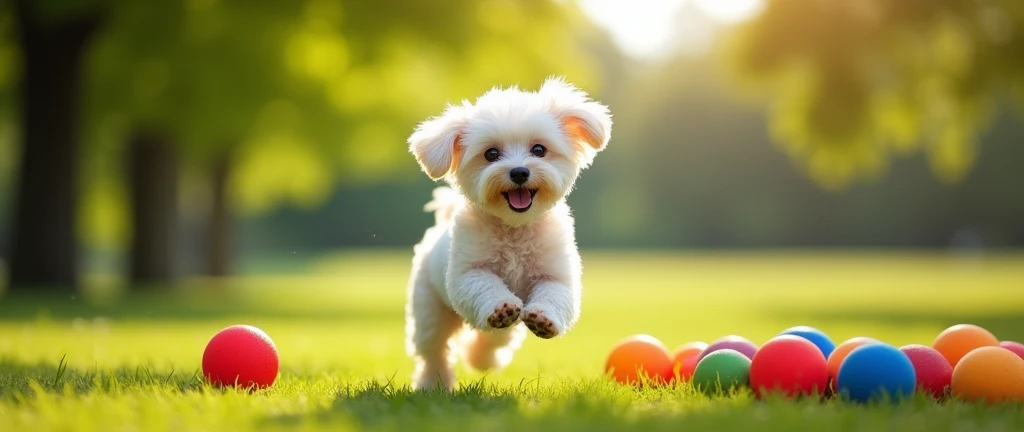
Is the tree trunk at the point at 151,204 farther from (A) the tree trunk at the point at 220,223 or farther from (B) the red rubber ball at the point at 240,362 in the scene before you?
(B) the red rubber ball at the point at 240,362

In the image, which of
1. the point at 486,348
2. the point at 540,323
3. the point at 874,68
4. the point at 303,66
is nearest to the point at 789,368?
the point at 540,323

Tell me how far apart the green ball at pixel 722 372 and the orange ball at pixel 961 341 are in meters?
1.46

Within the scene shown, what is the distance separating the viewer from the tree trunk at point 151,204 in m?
20.8

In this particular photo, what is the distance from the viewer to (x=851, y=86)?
57.6ft

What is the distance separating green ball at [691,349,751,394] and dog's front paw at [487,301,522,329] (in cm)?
112

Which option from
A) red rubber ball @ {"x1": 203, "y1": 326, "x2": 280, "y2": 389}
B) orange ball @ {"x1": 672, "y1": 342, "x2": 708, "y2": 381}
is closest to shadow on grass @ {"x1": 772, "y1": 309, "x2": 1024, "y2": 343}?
orange ball @ {"x1": 672, "y1": 342, "x2": 708, "y2": 381}

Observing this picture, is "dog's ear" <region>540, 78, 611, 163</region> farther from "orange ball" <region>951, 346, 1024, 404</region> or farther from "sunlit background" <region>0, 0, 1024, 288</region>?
"sunlit background" <region>0, 0, 1024, 288</region>

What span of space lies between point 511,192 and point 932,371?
247cm

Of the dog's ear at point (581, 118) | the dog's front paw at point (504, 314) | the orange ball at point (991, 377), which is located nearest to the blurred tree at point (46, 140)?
the dog's ear at point (581, 118)

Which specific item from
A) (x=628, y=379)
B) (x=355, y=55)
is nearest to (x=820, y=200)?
(x=355, y=55)

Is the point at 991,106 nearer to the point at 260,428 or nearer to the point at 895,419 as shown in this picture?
the point at 895,419

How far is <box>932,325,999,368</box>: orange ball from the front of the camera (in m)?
6.06

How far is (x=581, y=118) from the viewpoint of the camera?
18.9ft

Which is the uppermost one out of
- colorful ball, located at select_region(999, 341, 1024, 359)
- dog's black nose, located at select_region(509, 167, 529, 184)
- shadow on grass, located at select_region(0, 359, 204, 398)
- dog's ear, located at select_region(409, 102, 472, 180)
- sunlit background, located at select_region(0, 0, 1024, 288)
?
sunlit background, located at select_region(0, 0, 1024, 288)
